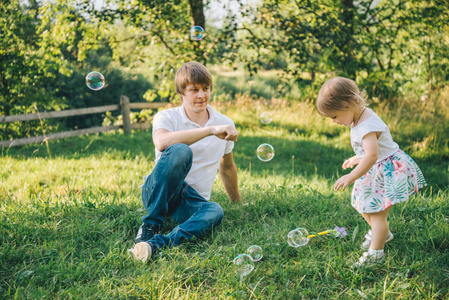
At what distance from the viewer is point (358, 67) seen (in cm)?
773

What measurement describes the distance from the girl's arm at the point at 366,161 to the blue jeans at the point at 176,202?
1.00 metres

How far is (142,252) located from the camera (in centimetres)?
236

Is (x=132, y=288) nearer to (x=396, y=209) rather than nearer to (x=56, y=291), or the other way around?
(x=56, y=291)

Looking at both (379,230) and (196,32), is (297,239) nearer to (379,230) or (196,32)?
(379,230)

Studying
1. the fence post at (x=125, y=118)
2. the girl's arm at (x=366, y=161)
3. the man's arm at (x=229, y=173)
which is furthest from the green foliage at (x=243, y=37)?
the girl's arm at (x=366, y=161)

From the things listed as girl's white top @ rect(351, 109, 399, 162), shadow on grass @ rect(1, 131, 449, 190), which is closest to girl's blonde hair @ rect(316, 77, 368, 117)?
girl's white top @ rect(351, 109, 399, 162)

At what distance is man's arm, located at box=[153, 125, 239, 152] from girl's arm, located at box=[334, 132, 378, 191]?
0.75 m

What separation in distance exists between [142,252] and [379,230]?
1475 millimetres

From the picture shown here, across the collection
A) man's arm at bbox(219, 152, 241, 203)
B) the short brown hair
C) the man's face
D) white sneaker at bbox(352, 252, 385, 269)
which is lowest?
white sneaker at bbox(352, 252, 385, 269)

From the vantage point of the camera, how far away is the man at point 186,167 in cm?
256

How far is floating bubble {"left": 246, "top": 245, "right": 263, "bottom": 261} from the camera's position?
2357mm

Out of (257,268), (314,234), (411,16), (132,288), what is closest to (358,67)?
(411,16)

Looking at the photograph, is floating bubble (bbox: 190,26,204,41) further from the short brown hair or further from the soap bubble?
the soap bubble

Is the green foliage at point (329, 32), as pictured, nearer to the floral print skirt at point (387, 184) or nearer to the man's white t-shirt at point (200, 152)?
the man's white t-shirt at point (200, 152)
